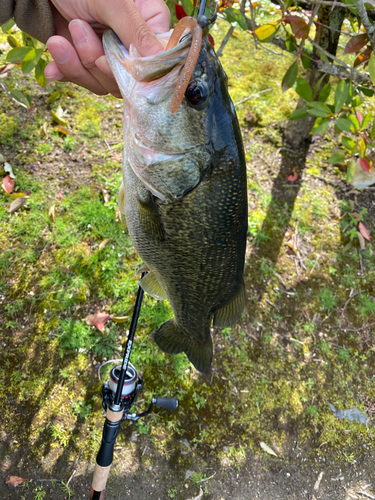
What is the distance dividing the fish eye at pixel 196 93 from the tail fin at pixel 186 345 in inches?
53.8

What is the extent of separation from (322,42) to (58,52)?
3038mm

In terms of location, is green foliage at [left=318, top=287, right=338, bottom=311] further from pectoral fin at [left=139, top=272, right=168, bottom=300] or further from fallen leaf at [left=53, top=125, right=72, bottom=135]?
fallen leaf at [left=53, top=125, right=72, bottom=135]

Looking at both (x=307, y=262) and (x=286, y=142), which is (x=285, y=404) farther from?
(x=286, y=142)

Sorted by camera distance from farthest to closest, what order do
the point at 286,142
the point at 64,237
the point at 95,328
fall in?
1. the point at 286,142
2. the point at 64,237
3. the point at 95,328

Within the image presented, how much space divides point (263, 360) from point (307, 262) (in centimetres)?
137

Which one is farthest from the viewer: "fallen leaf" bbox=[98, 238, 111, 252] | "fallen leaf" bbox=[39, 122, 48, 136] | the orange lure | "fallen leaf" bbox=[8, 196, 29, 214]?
"fallen leaf" bbox=[39, 122, 48, 136]

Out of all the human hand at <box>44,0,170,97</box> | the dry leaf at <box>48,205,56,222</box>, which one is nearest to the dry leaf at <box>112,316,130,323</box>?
the dry leaf at <box>48,205,56,222</box>

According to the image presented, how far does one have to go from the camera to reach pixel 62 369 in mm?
2930

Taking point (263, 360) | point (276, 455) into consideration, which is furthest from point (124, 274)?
point (276, 455)

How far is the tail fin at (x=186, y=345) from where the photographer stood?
7.08 ft

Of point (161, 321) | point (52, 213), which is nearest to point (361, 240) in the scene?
point (161, 321)

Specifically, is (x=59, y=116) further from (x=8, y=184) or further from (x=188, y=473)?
(x=188, y=473)

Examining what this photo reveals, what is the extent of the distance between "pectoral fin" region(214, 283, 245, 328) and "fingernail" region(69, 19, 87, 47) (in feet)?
5.08

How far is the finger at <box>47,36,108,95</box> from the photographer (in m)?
1.66
